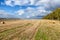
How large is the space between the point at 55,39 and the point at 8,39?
6.71 meters

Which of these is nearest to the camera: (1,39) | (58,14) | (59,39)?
(1,39)

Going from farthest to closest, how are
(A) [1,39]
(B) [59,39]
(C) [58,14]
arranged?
(C) [58,14]
(B) [59,39]
(A) [1,39]

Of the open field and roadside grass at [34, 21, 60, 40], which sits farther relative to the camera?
roadside grass at [34, 21, 60, 40]

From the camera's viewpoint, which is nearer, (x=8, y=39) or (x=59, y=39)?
(x=8, y=39)

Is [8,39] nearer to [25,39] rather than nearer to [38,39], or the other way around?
[25,39]

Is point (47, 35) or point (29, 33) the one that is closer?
point (47, 35)

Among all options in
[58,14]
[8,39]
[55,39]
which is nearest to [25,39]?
[8,39]

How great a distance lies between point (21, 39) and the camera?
2223 centimetres

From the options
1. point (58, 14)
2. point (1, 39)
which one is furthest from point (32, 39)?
point (58, 14)

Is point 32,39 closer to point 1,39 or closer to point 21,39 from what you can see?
point 21,39

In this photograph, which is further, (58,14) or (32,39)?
(58,14)

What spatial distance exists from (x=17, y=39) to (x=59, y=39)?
6.00 metres

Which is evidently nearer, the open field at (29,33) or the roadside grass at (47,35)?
the open field at (29,33)

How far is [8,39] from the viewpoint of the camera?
2173cm
